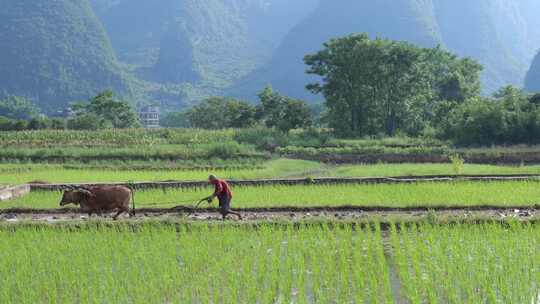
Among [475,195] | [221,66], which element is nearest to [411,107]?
[475,195]

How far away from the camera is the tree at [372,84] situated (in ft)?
139

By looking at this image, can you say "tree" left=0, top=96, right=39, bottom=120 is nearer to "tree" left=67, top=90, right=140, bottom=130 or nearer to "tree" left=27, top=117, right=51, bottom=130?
"tree" left=67, top=90, right=140, bottom=130

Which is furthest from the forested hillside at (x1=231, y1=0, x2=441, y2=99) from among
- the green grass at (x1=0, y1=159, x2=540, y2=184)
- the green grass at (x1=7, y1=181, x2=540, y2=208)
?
the green grass at (x1=7, y1=181, x2=540, y2=208)

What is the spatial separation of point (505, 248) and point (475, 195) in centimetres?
588

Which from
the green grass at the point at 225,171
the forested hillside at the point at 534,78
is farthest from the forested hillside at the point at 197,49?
the green grass at the point at 225,171

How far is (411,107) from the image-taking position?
4553cm

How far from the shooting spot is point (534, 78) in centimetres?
10975

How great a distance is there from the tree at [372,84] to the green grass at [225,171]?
16.0 m

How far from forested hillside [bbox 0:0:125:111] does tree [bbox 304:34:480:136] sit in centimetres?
9432

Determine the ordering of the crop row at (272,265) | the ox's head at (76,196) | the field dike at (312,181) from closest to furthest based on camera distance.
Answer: the crop row at (272,265)
the ox's head at (76,196)
the field dike at (312,181)

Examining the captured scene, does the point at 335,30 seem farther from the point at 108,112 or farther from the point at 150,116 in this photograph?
the point at 108,112

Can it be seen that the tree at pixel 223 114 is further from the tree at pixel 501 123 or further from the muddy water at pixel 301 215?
the muddy water at pixel 301 215

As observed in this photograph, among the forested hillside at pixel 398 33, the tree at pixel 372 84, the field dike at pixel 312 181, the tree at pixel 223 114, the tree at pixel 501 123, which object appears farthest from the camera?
the forested hillside at pixel 398 33

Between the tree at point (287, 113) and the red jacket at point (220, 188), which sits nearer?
the red jacket at point (220, 188)
